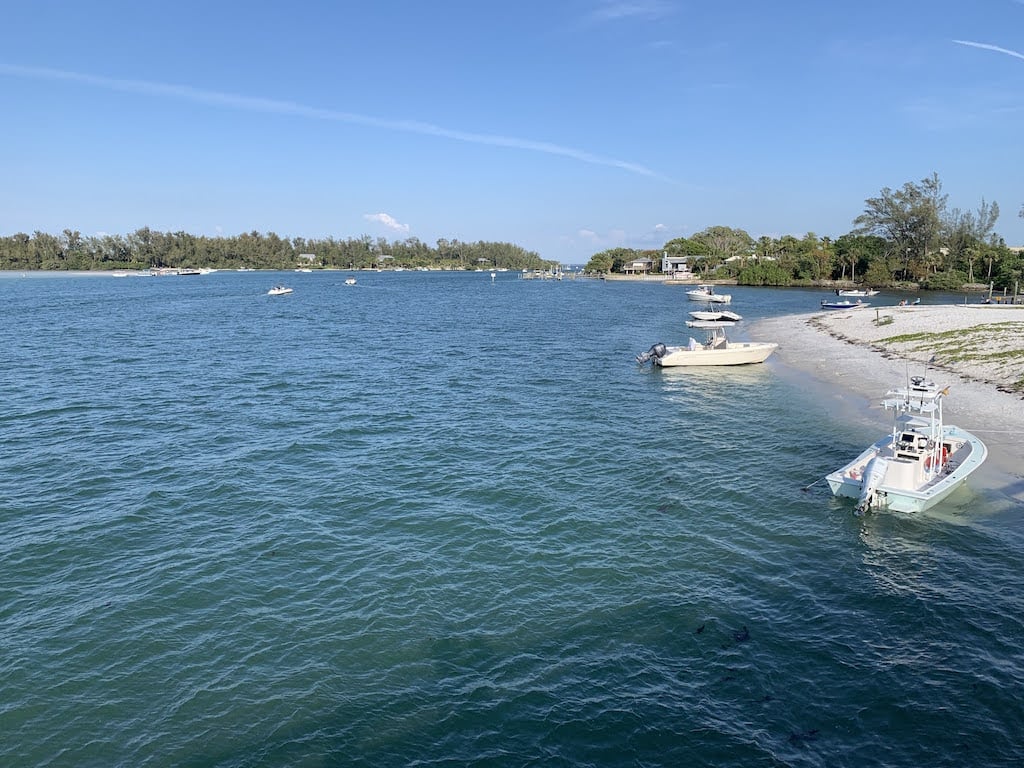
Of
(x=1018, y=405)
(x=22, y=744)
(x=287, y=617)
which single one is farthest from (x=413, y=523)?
(x=1018, y=405)

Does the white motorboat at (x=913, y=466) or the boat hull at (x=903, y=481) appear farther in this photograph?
the white motorboat at (x=913, y=466)

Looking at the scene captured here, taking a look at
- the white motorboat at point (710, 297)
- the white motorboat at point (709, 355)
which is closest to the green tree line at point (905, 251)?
the white motorboat at point (710, 297)

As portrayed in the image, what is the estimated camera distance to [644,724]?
13.2 meters

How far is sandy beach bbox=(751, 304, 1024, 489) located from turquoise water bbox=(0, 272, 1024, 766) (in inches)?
231

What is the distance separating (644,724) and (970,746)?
6186 millimetres

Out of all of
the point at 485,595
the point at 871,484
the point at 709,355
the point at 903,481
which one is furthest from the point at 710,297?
the point at 485,595

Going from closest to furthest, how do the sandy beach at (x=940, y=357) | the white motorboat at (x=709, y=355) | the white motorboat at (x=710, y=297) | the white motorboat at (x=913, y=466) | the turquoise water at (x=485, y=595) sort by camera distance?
the turquoise water at (x=485, y=595)
the white motorboat at (x=913, y=466)
the sandy beach at (x=940, y=357)
the white motorboat at (x=709, y=355)
the white motorboat at (x=710, y=297)

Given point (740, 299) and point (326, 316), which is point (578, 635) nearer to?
point (326, 316)

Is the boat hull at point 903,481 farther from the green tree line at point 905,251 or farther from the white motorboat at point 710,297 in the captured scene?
the green tree line at point 905,251

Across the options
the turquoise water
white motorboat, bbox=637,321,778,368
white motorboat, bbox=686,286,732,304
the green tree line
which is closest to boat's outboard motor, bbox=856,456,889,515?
the turquoise water

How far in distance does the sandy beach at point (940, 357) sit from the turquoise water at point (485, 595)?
5868 mm

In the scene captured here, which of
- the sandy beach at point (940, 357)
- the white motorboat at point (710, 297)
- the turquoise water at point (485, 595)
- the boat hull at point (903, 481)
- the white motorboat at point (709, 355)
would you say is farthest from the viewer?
the white motorboat at point (710, 297)

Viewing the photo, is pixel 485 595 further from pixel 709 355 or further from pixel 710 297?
pixel 710 297

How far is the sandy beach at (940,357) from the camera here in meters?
32.9
